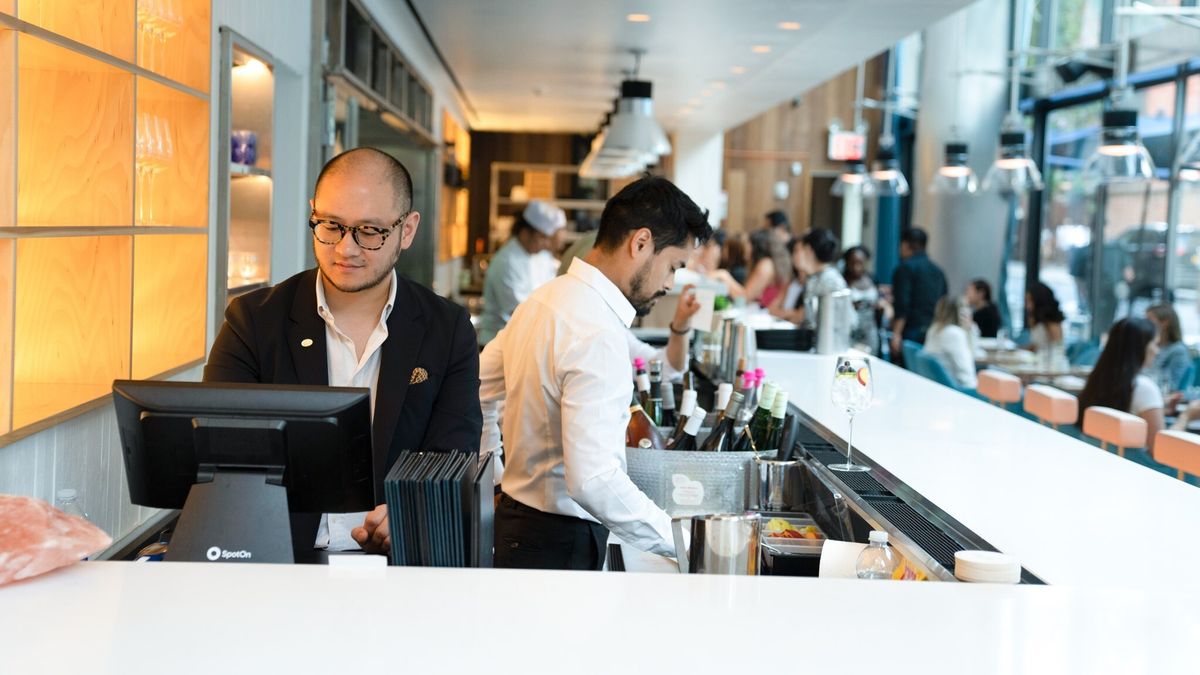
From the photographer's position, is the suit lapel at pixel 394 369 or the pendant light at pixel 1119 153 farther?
the pendant light at pixel 1119 153

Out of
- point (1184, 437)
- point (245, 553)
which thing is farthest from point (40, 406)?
point (1184, 437)

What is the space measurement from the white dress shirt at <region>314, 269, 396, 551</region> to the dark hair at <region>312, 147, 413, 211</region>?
18cm

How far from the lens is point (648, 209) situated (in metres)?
2.72

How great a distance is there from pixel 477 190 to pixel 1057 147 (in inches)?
293

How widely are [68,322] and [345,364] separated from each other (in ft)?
3.32

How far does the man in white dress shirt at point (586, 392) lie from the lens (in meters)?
2.38

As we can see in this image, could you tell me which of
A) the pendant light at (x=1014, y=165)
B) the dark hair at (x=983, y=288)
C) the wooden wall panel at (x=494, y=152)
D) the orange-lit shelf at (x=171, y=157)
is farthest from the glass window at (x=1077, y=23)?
the orange-lit shelf at (x=171, y=157)

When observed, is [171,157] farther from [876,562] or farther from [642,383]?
[876,562]

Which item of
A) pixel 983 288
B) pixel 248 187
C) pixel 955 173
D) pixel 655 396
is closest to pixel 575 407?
pixel 655 396

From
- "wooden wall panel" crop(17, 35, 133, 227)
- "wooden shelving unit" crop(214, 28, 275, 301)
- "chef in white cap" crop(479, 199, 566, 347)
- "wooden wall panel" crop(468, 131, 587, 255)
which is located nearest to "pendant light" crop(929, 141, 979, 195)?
"chef in white cap" crop(479, 199, 566, 347)

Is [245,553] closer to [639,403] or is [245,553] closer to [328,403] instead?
[328,403]

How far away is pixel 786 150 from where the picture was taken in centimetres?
1759

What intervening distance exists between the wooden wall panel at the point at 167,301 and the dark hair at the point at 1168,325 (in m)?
5.39

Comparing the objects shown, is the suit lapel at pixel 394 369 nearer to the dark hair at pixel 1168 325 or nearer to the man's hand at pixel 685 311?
the man's hand at pixel 685 311
